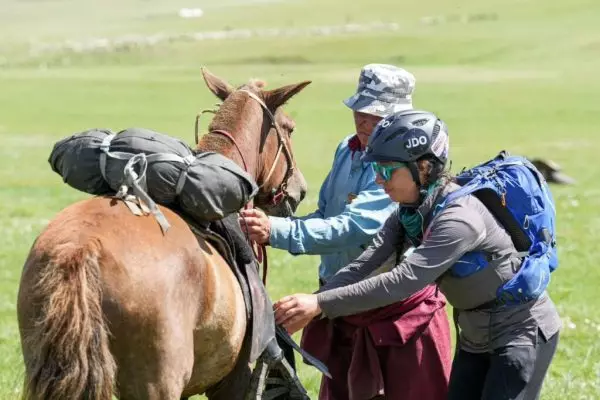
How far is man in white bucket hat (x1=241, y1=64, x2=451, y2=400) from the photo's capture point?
18.8 ft

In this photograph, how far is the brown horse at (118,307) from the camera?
4090 millimetres

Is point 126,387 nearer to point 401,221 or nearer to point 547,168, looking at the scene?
point 401,221

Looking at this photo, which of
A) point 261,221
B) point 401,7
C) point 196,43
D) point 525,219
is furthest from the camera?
point 401,7

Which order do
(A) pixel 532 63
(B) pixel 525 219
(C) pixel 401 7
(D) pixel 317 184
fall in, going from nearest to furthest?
1. (B) pixel 525 219
2. (D) pixel 317 184
3. (A) pixel 532 63
4. (C) pixel 401 7

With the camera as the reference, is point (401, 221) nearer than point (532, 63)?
Yes

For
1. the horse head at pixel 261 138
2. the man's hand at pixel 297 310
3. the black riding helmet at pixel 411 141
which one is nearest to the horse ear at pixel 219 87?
the horse head at pixel 261 138

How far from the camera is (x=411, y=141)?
4957 millimetres

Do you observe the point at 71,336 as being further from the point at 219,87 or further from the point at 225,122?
the point at 219,87

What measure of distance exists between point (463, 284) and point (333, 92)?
36.6 m

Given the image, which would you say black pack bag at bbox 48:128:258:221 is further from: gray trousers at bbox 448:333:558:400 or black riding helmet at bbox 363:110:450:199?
gray trousers at bbox 448:333:558:400

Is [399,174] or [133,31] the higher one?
[399,174]

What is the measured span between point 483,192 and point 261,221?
1237mm

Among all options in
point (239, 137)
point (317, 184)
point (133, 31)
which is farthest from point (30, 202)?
point (133, 31)

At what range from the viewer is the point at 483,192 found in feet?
16.5
